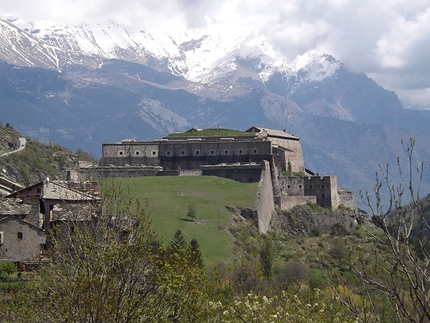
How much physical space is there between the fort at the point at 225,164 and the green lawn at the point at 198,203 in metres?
2.90

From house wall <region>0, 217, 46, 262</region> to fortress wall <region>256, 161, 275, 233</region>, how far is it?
30799 mm

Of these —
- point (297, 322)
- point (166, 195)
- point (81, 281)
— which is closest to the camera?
point (81, 281)

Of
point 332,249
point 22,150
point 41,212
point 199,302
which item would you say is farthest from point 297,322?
point 22,150

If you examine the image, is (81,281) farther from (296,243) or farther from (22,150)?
(22,150)

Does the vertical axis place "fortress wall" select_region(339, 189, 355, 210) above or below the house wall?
above

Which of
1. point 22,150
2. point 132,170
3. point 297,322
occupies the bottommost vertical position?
point 297,322

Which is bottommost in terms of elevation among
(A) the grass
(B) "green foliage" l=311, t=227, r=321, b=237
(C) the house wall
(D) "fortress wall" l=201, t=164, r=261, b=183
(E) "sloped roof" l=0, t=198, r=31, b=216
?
(C) the house wall

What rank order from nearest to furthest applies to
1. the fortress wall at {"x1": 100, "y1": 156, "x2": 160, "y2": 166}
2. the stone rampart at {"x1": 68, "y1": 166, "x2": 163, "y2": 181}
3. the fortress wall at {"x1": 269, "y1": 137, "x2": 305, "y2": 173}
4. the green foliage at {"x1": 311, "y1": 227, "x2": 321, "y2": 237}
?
the green foliage at {"x1": 311, "y1": 227, "x2": 321, "y2": 237} → the stone rampart at {"x1": 68, "y1": 166, "x2": 163, "y2": 181} → the fortress wall at {"x1": 100, "y1": 156, "x2": 160, "y2": 166} → the fortress wall at {"x1": 269, "y1": 137, "x2": 305, "y2": 173}

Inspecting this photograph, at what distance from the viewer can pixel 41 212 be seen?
48500 mm

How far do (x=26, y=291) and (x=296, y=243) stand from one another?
50.7 m

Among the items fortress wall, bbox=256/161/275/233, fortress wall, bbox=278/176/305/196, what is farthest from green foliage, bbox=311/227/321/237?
fortress wall, bbox=278/176/305/196

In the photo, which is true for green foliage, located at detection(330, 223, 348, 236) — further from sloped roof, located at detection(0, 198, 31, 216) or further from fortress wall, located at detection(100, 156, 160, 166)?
sloped roof, located at detection(0, 198, 31, 216)

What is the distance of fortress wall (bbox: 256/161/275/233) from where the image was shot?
242 feet

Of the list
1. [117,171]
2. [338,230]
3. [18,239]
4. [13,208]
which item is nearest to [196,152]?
[117,171]
